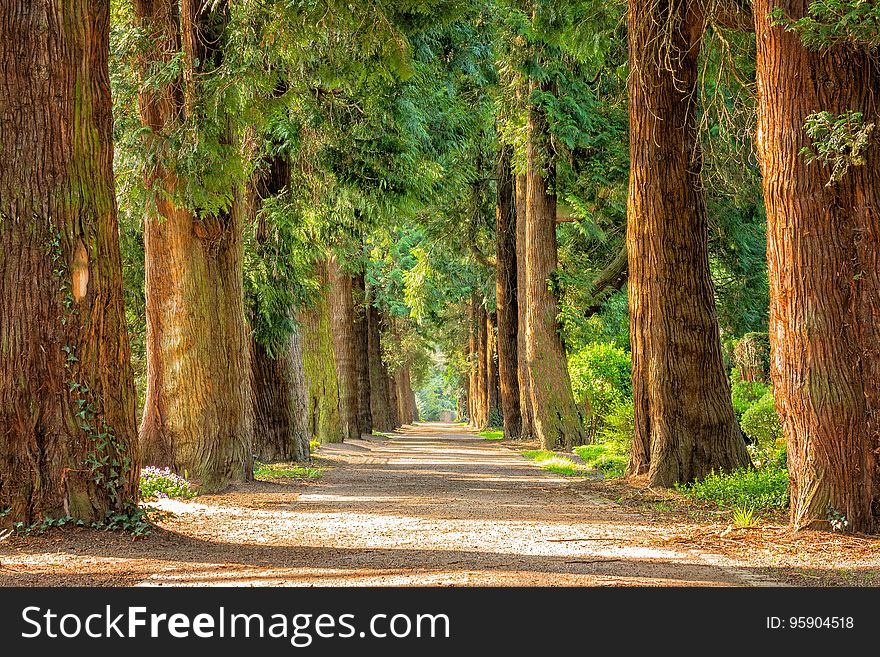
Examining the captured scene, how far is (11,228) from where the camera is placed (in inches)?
321

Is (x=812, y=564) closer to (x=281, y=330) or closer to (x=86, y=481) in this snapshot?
(x=86, y=481)

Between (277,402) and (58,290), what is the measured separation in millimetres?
9874

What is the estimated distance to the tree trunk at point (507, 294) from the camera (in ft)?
95.6

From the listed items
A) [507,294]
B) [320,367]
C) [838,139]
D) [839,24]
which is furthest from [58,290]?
[507,294]

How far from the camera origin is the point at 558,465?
1800 centimetres

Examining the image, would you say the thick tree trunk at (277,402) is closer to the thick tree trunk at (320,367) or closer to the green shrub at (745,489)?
the thick tree trunk at (320,367)

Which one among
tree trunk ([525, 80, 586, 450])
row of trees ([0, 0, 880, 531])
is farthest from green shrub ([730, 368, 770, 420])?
tree trunk ([525, 80, 586, 450])

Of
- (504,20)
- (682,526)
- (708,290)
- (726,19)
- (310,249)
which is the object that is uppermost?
(504,20)

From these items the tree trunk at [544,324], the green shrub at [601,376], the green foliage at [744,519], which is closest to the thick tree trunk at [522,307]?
the tree trunk at [544,324]

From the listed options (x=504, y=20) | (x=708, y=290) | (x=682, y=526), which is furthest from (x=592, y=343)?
(x=682, y=526)

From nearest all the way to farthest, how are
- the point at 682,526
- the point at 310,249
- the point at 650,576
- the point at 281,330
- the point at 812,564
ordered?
the point at 650,576 → the point at 812,564 → the point at 682,526 → the point at 281,330 → the point at 310,249

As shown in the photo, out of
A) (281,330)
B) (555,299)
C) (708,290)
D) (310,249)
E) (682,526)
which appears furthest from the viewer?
(555,299)

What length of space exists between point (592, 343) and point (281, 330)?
1016cm

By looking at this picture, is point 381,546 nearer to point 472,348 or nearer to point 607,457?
point 607,457
